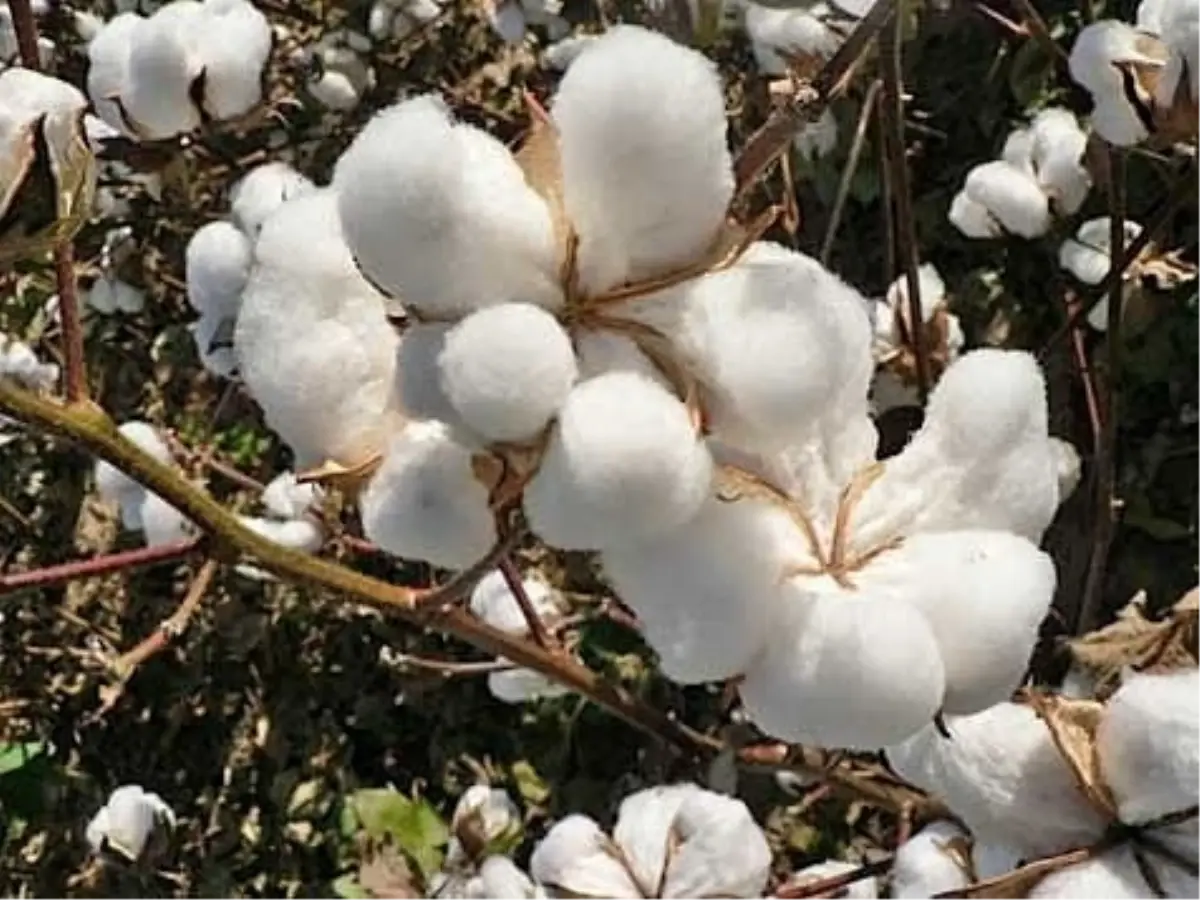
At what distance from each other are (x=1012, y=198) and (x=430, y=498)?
1.27 m

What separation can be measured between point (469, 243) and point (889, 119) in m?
0.74

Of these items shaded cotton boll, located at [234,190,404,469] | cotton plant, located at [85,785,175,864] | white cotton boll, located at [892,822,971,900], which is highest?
shaded cotton boll, located at [234,190,404,469]

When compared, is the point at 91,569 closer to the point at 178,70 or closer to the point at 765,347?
the point at 765,347

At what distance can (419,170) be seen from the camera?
2.58 ft

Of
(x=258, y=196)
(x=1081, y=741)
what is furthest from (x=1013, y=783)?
(x=258, y=196)

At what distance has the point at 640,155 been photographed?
0.80 metres

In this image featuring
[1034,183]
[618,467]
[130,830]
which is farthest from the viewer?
[130,830]

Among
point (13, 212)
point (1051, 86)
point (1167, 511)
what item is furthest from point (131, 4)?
point (13, 212)

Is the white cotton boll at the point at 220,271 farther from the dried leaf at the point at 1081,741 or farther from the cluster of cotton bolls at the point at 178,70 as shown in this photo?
the dried leaf at the point at 1081,741

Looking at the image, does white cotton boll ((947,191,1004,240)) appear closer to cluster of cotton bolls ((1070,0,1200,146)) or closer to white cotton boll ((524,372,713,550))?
cluster of cotton bolls ((1070,0,1200,146))

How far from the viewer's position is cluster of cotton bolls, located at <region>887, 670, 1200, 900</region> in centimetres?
93

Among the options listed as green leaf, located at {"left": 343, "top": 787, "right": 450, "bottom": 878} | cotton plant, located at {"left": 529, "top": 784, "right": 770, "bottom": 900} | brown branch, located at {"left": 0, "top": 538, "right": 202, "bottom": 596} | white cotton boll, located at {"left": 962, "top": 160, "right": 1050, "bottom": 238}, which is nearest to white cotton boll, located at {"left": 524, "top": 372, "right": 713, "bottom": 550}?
brown branch, located at {"left": 0, "top": 538, "right": 202, "bottom": 596}

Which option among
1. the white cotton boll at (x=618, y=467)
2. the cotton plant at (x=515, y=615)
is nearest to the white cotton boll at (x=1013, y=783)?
the white cotton boll at (x=618, y=467)

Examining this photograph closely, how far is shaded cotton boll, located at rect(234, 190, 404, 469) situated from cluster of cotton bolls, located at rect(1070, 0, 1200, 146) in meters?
0.65
